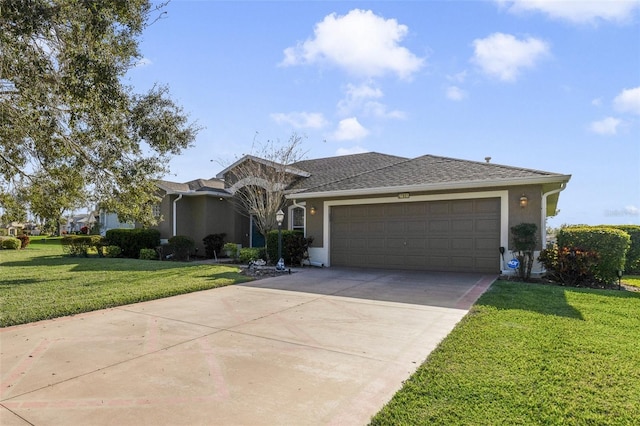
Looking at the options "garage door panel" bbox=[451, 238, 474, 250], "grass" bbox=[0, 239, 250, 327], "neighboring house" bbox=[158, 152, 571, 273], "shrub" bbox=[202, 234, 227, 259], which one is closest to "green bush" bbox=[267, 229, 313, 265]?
"neighboring house" bbox=[158, 152, 571, 273]

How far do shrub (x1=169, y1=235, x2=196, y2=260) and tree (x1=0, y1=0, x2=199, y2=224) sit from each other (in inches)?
224

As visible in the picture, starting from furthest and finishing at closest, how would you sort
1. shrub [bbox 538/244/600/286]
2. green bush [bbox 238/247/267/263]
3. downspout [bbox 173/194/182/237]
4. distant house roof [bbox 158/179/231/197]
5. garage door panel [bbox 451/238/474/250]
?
downspout [bbox 173/194/182/237]
distant house roof [bbox 158/179/231/197]
green bush [bbox 238/247/267/263]
garage door panel [bbox 451/238/474/250]
shrub [bbox 538/244/600/286]

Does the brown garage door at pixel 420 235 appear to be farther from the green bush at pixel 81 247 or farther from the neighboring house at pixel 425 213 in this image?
the green bush at pixel 81 247

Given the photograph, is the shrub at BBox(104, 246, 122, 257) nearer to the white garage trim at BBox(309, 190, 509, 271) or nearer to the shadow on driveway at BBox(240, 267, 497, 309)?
the white garage trim at BBox(309, 190, 509, 271)

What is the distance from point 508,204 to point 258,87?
8697mm

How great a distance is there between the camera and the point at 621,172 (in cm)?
1413

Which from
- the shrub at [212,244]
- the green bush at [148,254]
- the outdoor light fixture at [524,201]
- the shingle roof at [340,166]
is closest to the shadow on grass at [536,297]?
the outdoor light fixture at [524,201]

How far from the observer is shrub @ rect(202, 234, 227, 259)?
1736 cm

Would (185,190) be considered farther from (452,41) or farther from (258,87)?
(452,41)

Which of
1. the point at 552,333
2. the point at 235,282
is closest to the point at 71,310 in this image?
the point at 235,282

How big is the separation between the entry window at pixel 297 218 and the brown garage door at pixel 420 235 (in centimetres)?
264

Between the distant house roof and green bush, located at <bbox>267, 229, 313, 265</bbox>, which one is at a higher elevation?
the distant house roof

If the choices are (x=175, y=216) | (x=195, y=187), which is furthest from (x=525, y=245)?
(x=195, y=187)

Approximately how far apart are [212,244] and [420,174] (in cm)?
1010
